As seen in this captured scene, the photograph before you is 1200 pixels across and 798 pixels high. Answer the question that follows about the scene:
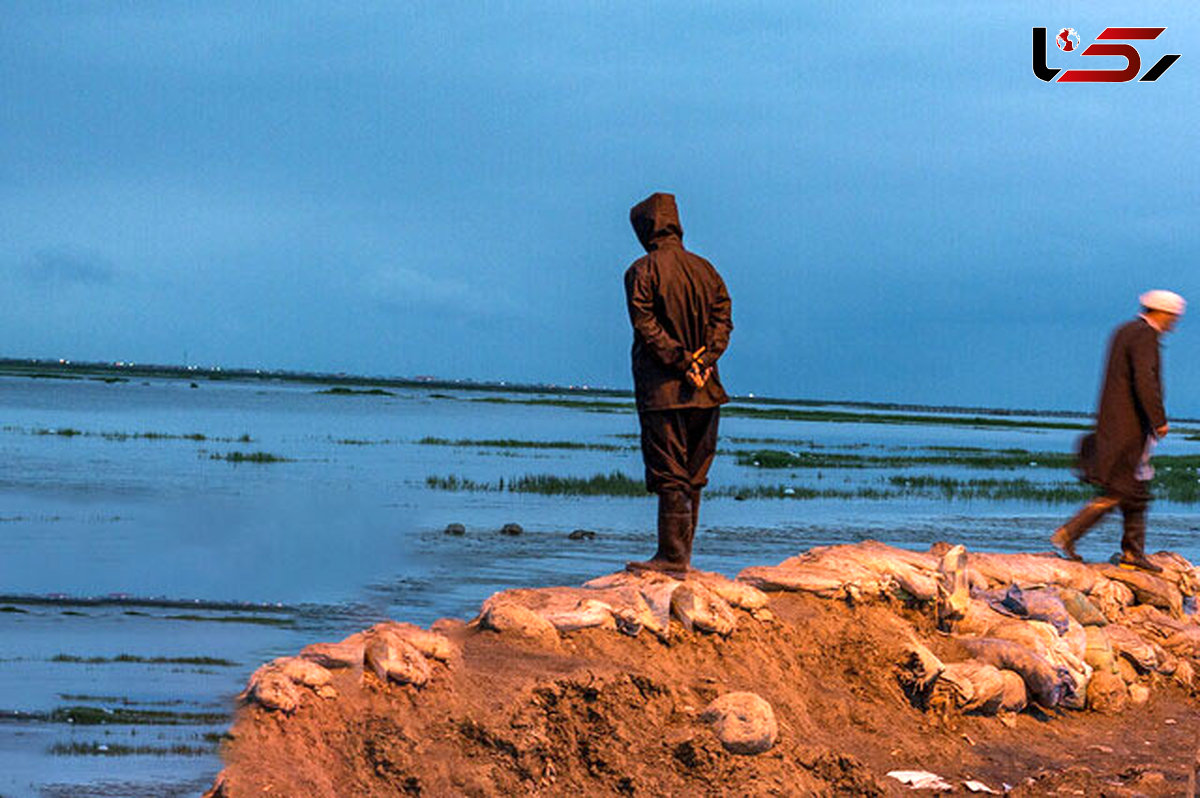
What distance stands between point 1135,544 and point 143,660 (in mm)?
6649

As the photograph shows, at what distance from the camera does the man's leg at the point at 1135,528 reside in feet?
34.2

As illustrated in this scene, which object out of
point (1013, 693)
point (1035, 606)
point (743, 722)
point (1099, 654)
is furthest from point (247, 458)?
point (743, 722)

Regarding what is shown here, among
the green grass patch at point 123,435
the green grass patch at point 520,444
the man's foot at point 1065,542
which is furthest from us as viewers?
the green grass patch at point 520,444

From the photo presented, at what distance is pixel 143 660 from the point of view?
9.98 meters

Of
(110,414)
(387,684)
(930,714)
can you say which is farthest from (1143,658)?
(110,414)

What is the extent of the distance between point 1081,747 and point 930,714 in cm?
89

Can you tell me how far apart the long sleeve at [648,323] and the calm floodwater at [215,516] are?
9.45 feet

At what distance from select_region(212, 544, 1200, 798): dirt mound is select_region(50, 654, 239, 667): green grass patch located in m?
3.44

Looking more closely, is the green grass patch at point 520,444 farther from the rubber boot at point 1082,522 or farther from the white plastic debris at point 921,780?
the white plastic debris at point 921,780

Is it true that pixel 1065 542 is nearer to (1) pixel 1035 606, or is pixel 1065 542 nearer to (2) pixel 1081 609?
(2) pixel 1081 609

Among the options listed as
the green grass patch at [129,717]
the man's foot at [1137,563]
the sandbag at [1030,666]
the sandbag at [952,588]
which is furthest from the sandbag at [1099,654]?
the green grass patch at [129,717]

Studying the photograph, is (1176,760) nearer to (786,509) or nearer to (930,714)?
(930,714)

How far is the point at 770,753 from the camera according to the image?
21.5 ft

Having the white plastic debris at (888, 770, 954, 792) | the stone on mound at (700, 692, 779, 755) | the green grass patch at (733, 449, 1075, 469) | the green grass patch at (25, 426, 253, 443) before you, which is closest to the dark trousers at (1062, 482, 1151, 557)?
the white plastic debris at (888, 770, 954, 792)
